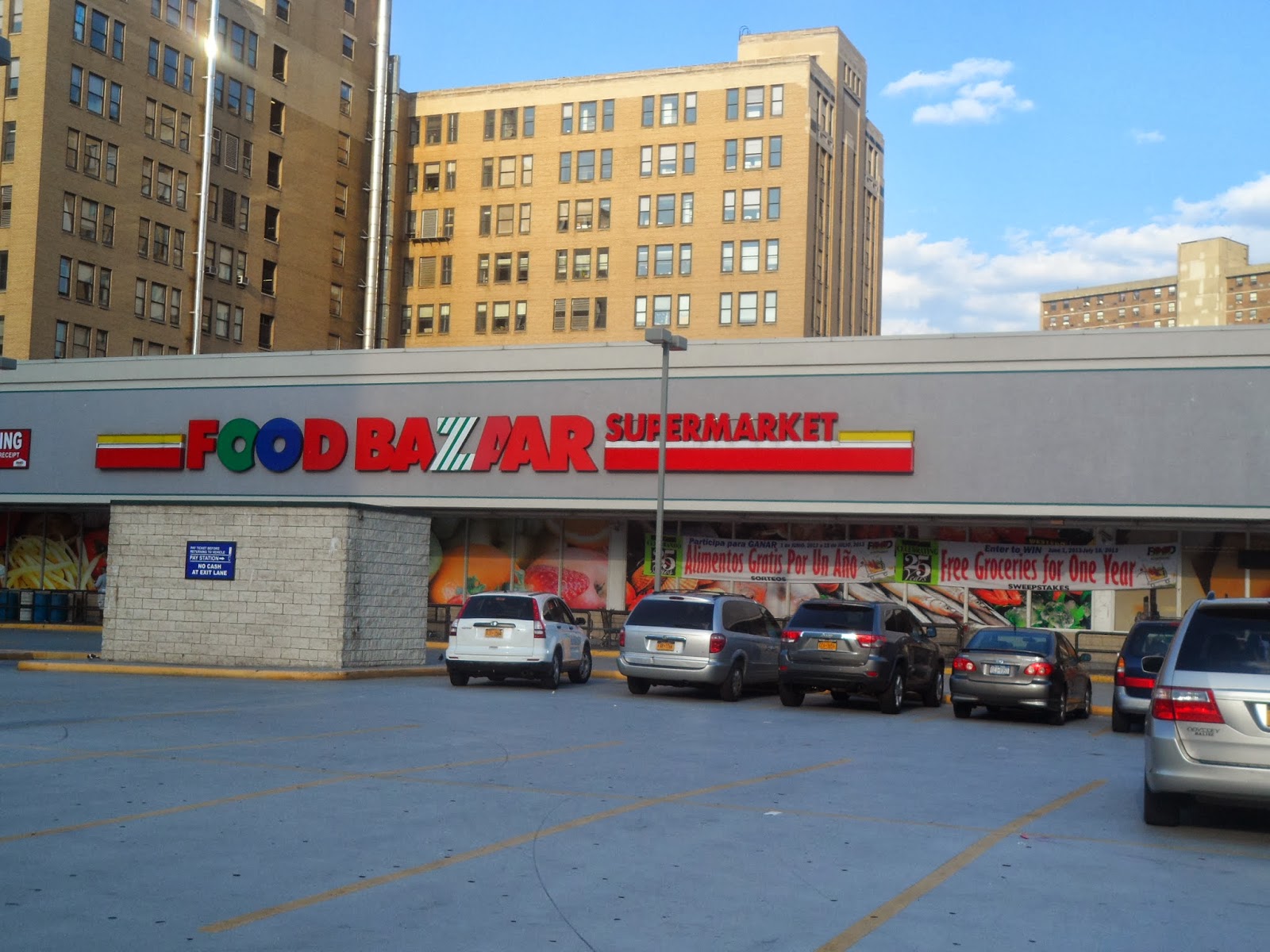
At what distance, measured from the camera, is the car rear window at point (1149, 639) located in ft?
64.3

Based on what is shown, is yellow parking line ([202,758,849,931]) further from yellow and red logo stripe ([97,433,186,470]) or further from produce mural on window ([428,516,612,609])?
yellow and red logo stripe ([97,433,186,470])

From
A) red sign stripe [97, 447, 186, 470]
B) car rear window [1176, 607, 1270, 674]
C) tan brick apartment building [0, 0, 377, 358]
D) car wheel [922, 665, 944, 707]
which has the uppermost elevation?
tan brick apartment building [0, 0, 377, 358]

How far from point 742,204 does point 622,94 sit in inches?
388

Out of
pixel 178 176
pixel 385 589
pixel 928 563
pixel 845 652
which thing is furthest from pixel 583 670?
pixel 178 176

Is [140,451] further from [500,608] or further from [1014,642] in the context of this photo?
[1014,642]

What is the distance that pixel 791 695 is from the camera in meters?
22.0

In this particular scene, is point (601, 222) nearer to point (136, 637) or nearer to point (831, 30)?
point (831, 30)

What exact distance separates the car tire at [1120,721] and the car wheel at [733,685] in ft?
19.6

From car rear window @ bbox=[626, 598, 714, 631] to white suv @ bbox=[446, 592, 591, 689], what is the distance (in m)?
1.56

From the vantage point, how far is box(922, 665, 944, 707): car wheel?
23283 millimetres

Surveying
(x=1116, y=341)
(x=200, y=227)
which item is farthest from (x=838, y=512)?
(x=200, y=227)

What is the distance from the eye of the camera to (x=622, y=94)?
80.1 metres

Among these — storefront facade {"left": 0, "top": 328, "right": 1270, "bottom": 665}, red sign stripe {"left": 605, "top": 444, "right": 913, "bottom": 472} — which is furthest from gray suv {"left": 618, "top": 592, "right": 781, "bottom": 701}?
red sign stripe {"left": 605, "top": 444, "right": 913, "bottom": 472}

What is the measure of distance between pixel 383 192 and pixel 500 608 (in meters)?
57.9
